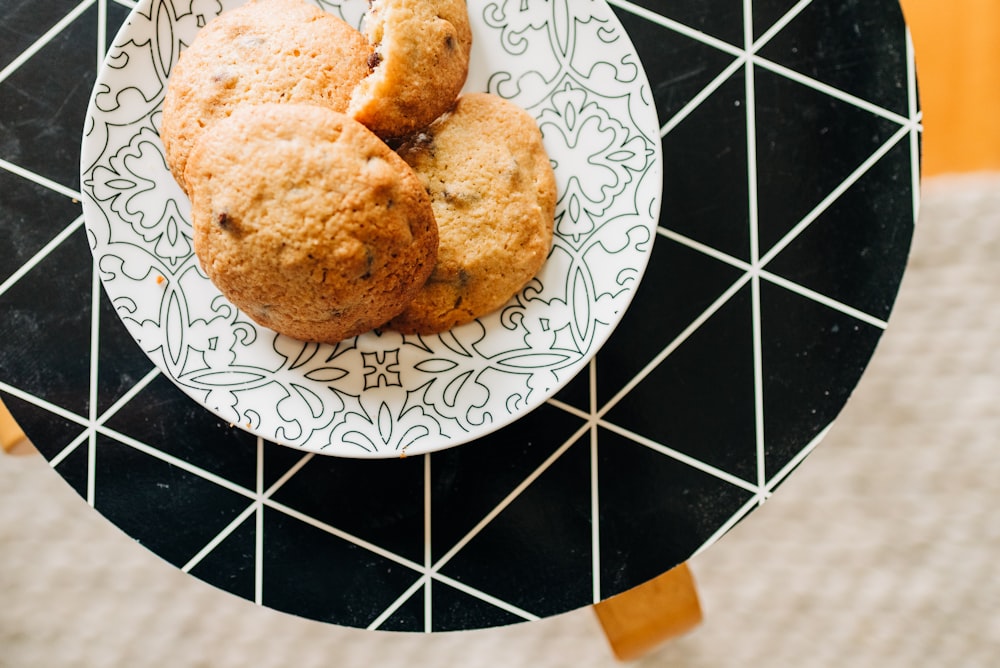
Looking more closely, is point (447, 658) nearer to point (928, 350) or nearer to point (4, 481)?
point (4, 481)

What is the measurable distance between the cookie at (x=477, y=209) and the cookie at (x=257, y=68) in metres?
0.11

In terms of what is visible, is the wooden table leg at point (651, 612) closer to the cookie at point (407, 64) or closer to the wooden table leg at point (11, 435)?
the cookie at point (407, 64)

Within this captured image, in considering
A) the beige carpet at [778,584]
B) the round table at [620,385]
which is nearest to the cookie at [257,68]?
the round table at [620,385]

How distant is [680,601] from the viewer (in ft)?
3.33

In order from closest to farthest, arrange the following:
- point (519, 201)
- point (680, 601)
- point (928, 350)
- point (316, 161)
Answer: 1. point (316, 161)
2. point (519, 201)
3. point (680, 601)
4. point (928, 350)

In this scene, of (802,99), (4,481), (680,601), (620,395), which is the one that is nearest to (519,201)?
(620,395)

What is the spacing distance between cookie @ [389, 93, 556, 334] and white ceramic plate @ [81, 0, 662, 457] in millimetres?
35

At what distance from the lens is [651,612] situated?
102cm

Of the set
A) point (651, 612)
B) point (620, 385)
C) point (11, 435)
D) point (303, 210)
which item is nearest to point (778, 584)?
point (651, 612)

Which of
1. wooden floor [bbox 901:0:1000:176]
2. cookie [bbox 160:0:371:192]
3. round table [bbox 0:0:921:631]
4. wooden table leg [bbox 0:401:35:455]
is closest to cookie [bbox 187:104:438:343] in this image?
cookie [bbox 160:0:371:192]

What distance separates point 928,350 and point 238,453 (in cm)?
109

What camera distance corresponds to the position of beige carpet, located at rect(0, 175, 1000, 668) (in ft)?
4.55

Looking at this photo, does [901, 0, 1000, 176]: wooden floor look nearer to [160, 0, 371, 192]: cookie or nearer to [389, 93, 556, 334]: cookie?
[389, 93, 556, 334]: cookie

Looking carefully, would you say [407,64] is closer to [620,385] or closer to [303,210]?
[303,210]
